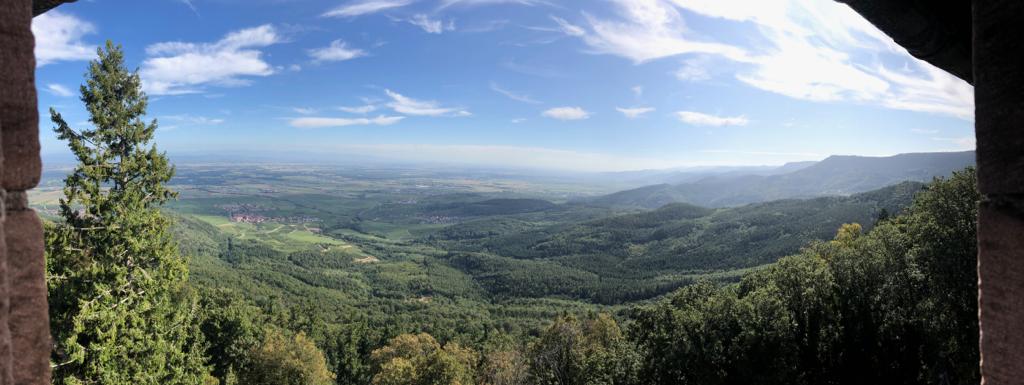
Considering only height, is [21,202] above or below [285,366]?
above

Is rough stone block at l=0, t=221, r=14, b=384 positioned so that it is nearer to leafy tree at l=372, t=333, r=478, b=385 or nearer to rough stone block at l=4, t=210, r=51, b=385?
rough stone block at l=4, t=210, r=51, b=385

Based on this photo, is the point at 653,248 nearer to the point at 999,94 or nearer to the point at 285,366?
the point at 285,366

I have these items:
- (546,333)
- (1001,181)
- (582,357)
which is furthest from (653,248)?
(1001,181)

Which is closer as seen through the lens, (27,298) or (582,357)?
(27,298)

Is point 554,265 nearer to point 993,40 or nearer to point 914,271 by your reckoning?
point 914,271

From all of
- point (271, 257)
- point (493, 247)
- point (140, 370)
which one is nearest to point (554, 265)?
point (493, 247)

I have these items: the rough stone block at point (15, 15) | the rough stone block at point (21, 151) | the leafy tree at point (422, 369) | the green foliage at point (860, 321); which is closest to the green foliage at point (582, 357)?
the green foliage at point (860, 321)

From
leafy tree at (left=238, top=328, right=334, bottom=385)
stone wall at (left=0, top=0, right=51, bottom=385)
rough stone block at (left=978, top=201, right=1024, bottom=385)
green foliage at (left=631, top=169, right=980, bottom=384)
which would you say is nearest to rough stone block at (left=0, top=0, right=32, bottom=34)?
stone wall at (left=0, top=0, right=51, bottom=385)
